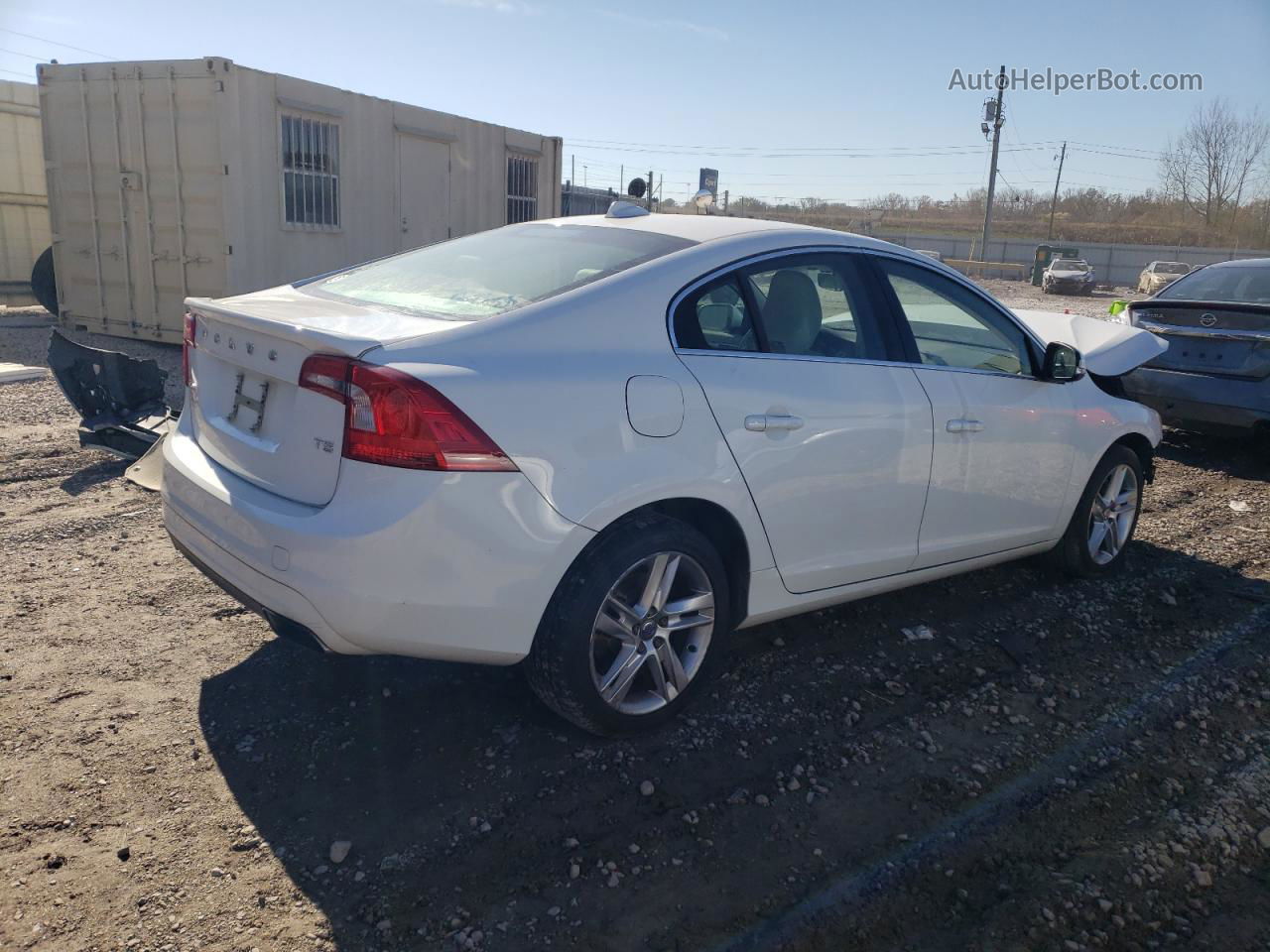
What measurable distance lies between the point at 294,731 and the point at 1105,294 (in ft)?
154

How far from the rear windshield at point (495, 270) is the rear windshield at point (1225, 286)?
5.96 m

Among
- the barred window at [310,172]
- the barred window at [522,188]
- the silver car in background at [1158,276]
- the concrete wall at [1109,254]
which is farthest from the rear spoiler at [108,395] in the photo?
the concrete wall at [1109,254]

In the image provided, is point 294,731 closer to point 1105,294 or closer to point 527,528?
point 527,528

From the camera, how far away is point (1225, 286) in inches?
306

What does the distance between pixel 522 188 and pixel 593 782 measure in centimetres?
1273

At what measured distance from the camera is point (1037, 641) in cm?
424

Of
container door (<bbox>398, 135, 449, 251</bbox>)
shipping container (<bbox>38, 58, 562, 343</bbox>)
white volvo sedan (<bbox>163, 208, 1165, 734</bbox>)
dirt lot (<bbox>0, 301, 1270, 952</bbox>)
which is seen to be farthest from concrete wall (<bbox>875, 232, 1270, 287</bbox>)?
dirt lot (<bbox>0, 301, 1270, 952</bbox>)

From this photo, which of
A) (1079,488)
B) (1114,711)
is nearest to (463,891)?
(1114,711)

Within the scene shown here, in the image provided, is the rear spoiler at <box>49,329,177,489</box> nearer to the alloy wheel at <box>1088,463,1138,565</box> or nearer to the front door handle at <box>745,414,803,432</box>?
the front door handle at <box>745,414,803,432</box>

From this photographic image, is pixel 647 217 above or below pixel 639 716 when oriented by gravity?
above

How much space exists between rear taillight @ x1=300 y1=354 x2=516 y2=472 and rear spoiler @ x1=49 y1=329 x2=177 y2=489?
344cm

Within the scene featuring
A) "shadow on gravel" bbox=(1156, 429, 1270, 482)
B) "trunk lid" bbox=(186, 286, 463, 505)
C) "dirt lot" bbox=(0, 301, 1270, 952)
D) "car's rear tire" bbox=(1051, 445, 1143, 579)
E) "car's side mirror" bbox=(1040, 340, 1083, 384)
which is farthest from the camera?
"shadow on gravel" bbox=(1156, 429, 1270, 482)

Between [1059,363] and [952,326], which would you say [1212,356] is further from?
[952,326]

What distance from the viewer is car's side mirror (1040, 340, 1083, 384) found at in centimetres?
432
